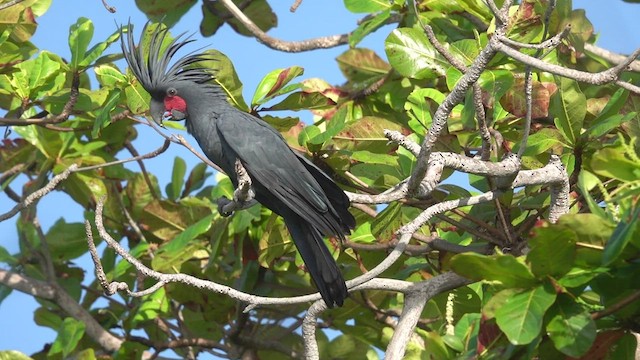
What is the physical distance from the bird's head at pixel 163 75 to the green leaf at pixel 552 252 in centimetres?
231

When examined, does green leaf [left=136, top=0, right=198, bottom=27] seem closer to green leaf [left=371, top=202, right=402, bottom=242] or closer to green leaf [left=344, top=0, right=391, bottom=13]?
green leaf [left=344, top=0, right=391, bottom=13]

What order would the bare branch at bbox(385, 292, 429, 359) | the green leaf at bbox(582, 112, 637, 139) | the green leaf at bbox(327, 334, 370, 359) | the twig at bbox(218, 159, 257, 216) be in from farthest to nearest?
the green leaf at bbox(327, 334, 370, 359) < the twig at bbox(218, 159, 257, 216) < the green leaf at bbox(582, 112, 637, 139) < the bare branch at bbox(385, 292, 429, 359)

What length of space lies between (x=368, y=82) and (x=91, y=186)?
1644 mm

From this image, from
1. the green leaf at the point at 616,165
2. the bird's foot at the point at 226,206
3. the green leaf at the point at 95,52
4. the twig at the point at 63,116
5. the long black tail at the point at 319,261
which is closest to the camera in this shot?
the green leaf at the point at 616,165

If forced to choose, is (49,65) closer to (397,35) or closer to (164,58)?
(164,58)

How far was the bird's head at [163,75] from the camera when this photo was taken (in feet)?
15.2

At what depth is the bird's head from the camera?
4.62 meters

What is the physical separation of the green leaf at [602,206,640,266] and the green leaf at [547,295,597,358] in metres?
0.26

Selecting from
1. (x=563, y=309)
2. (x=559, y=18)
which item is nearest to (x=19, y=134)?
(x=559, y=18)

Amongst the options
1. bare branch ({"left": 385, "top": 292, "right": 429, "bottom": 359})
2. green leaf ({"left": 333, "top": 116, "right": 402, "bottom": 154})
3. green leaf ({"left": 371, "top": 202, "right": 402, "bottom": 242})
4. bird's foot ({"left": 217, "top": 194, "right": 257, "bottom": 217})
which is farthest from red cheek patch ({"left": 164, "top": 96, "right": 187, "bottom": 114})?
bare branch ({"left": 385, "top": 292, "right": 429, "bottom": 359})

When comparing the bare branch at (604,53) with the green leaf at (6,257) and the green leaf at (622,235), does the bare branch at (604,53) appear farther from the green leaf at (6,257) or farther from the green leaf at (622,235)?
the green leaf at (6,257)

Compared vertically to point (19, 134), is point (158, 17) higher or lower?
higher

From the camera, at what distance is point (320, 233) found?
4094mm

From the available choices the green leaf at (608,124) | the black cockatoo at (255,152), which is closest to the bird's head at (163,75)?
the black cockatoo at (255,152)
